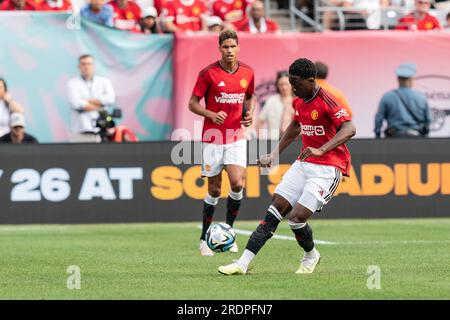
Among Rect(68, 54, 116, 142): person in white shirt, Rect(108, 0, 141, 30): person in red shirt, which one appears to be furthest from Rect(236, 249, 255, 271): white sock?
Rect(108, 0, 141, 30): person in red shirt

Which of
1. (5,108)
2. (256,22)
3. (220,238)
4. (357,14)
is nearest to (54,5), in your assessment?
(5,108)

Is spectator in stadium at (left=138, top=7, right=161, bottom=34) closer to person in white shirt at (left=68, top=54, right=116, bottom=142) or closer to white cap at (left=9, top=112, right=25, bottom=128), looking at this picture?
person in white shirt at (left=68, top=54, right=116, bottom=142)

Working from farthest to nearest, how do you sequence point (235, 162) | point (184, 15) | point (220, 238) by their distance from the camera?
point (184, 15) < point (235, 162) < point (220, 238)

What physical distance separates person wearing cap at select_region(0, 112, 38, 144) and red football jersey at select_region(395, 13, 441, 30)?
25.9 feet

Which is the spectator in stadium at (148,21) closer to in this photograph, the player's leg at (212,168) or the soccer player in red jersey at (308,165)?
the player's leg at (212,168)

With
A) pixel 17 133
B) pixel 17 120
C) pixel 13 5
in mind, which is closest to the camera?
pixel 17 120

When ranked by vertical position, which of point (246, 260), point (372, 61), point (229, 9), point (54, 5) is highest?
point (54, 5)

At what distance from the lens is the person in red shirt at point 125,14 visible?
22.7 metres

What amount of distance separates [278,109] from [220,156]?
6205 millimetres

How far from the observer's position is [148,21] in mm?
22375

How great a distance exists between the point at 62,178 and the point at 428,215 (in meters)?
5.98

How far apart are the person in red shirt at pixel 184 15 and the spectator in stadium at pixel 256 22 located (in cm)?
69

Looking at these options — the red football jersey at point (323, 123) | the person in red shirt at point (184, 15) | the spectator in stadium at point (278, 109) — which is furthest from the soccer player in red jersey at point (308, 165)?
the person in red shirt at point (184, 15)

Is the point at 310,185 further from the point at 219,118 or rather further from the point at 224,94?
the point at 224,94
